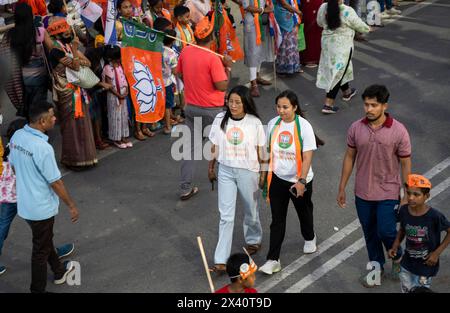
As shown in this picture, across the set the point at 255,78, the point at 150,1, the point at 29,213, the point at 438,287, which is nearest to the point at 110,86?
the point at 150,1

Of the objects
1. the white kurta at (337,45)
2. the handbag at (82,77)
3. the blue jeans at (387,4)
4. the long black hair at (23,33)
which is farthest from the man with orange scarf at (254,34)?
the blue jeans at (387,4)

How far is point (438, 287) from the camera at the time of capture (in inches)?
285

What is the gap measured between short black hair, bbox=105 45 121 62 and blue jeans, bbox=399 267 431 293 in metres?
4.92

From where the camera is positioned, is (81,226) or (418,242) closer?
(418,242)

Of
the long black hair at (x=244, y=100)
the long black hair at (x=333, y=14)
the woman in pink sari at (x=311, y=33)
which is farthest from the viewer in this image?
the woman in pink sari at (x=311, y=33)

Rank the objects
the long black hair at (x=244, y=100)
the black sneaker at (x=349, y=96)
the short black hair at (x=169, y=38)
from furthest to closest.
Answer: the black sneaker at (x=349, y=96)
the short black hair at (x=169, y=38)
the long black hair at (x=244, y=100)

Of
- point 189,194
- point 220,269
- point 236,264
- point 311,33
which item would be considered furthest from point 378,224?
point 311,33

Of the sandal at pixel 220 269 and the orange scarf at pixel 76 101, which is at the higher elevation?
the orange scarf at pixel 76 101

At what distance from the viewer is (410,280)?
675cm

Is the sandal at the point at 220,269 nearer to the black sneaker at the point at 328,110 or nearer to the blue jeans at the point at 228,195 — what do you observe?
the blue jeans at the point at 228,195

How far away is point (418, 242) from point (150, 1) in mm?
5995

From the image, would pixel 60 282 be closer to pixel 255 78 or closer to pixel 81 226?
pixel 81 226

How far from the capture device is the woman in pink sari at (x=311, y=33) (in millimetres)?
12852

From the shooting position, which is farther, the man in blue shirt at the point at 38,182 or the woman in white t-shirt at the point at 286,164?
the woman in white t-shirt at the point at 286,164
